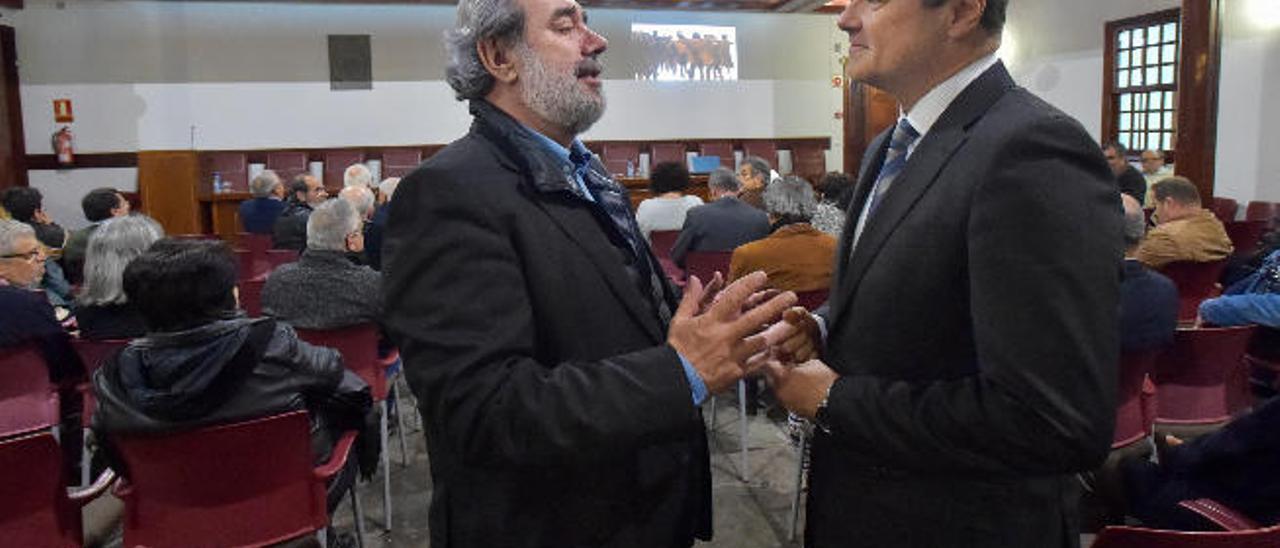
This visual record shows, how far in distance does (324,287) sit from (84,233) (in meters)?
2.89

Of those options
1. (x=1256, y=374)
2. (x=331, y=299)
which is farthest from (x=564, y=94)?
(x=1256, y=374)

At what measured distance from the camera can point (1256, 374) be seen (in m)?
3.41

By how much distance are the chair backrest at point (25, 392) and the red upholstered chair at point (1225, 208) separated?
822cm

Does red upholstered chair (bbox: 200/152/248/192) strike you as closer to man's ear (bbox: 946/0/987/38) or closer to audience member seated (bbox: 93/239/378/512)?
audience member seated (bbox: 93/239/378/512)

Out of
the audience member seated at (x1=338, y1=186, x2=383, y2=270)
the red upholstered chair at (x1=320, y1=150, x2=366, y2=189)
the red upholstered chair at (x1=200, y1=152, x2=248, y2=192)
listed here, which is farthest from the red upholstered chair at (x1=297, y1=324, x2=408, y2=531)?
the red upholstered chair at (x1=200, y1=152, x2=248, y2=192)

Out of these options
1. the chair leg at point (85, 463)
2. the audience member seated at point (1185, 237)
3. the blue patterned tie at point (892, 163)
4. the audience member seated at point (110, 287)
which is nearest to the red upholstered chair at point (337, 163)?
the chair leg at point (85, 463)

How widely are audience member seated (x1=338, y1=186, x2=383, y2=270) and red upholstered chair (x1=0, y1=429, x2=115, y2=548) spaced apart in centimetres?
A: 170

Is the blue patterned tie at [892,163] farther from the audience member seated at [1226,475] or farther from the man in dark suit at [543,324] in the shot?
the audience member seated at [1226,475]

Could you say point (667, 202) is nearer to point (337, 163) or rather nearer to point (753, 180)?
point (753, 180)

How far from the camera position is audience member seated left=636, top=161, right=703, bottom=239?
5898 millimetres

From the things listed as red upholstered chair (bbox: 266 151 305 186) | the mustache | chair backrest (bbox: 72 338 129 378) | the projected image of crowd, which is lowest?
chair backrest (bbox: 72 338 129 378)

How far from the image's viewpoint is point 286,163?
10812mm

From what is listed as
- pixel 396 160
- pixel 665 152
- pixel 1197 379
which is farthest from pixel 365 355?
pixel 665 152

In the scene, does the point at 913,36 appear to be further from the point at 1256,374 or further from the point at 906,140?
the point at 1256,374
